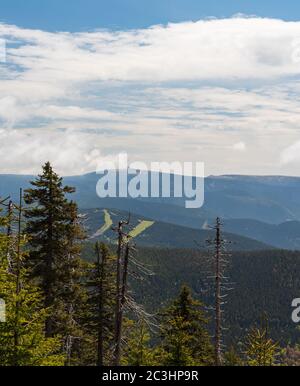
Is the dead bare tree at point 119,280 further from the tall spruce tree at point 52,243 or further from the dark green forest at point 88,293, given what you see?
the tall spruce tree at point 52,243

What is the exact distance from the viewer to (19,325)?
2003cm

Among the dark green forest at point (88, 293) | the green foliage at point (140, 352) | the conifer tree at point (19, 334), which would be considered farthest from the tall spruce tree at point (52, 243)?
the conifer tree at point (19, 334)

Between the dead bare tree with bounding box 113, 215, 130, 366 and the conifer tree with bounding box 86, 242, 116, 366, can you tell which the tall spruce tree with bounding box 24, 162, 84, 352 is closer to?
the conifer tree with bounding box 86, 242, 116, 366

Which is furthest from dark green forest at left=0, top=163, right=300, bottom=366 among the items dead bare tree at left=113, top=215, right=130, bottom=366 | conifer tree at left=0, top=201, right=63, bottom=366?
conifer tree at left=0, top=201, right=63, bottom=366

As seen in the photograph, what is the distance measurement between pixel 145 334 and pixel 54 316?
237 inches

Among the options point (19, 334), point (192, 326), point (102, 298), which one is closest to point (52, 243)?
point (102, 298)

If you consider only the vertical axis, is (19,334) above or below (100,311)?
below

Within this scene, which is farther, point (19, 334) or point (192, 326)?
point (192, 326)

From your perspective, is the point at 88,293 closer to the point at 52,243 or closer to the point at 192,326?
the point at 52,243

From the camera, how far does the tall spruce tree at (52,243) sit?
30.5 m

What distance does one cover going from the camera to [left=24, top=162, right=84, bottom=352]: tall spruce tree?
30.5 metres

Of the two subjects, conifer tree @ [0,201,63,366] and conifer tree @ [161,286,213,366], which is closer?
conifer tree @ [0,201,63,366]

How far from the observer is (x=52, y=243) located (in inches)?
1204
